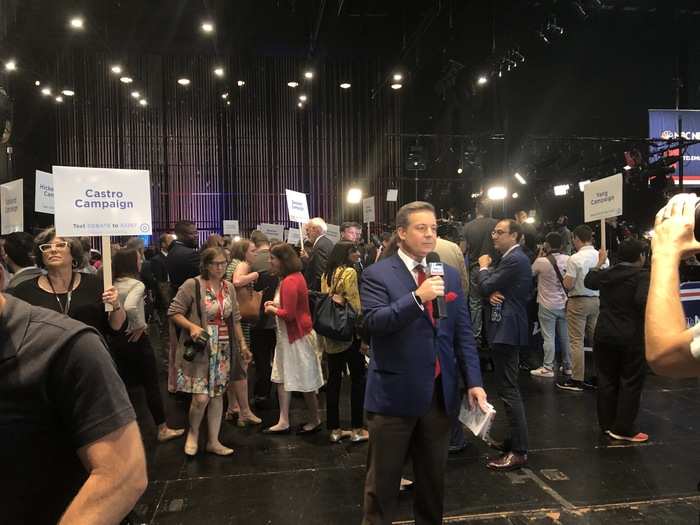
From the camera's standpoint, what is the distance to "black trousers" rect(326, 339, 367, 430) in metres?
3.95

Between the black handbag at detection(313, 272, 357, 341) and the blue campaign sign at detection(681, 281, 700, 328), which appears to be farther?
the blue campaign sign at detection(681, 281, 700, 328)

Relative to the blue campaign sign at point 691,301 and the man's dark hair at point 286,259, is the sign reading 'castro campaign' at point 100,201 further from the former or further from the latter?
the blue campaign sign at point 691,301

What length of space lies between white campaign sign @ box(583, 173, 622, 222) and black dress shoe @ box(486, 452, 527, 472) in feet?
8.06

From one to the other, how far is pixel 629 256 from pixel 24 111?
12.5 m

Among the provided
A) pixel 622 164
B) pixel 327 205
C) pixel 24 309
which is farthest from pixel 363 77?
pixel 24 309

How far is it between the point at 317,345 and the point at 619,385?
2517 millimetres

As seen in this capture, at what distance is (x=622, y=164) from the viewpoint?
12.0 meters

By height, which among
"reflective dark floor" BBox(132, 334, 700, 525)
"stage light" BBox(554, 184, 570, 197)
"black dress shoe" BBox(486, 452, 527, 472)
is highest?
"stage light" BBox(554, 184, 570, 197)

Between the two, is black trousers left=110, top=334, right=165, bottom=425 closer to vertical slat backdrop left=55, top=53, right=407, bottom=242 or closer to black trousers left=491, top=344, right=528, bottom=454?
black trousers left=491, top=344, right=528, bottom=454

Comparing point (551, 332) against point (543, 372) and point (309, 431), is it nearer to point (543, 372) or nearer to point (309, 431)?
point (543, 372)

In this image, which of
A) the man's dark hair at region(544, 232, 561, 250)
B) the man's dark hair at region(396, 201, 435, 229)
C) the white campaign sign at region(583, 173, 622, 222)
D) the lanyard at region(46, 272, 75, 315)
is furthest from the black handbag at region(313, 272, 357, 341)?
the man's dark hair at region(544, 232, 561, 250)

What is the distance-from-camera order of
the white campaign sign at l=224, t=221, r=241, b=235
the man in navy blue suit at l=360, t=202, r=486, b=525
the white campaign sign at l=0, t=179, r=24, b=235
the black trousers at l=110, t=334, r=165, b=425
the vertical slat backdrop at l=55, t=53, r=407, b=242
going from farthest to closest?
1. the vertical slat backdrop at l=55, t=53, r=407, b=242
2. the white campaign sign at l=224, t=221, r=241, b=235
3. the white campaign sign at l=0, t=179, r=24, b=235
4. the black trousers at l=110, t=334, r=165, b=425
5. the man in navy blue suit at l=360, t=202, r=486, b=525

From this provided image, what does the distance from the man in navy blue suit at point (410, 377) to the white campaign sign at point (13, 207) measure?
4075 millimetres

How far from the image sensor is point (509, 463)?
3.38 metres
